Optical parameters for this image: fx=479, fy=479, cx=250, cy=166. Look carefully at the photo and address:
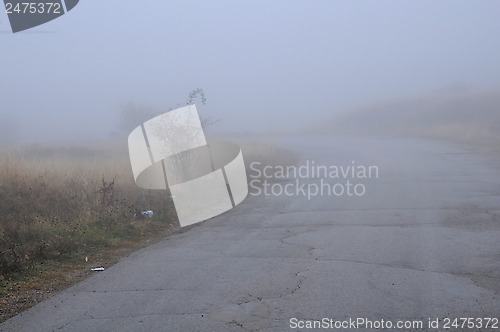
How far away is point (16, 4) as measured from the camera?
14391mm

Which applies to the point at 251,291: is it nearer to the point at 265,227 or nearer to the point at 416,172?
the point at 265,227

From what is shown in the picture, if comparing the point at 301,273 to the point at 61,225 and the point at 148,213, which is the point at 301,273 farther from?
the point at 148,213

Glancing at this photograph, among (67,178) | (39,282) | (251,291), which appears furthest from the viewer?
(67,178)

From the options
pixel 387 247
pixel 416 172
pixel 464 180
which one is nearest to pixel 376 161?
pixel 416 172

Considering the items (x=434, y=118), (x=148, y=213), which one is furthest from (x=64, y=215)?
(x=434, y=118)

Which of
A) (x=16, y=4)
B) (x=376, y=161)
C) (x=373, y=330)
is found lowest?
(x=376, y=161)

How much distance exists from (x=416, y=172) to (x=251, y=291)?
1283cm

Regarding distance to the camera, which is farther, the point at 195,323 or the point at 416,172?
the point at 416,172
